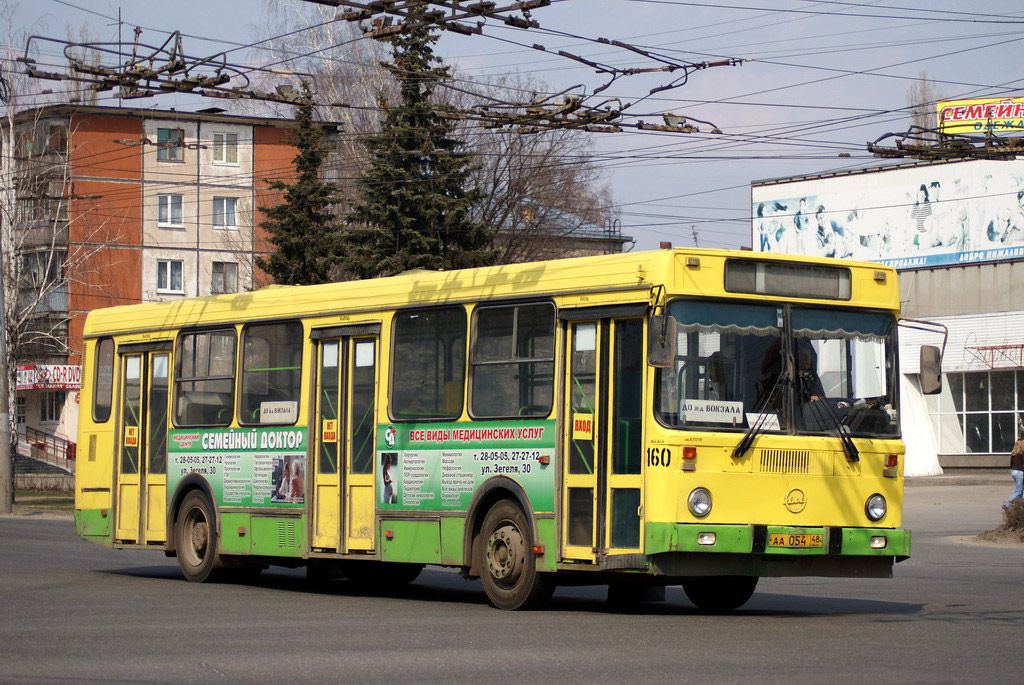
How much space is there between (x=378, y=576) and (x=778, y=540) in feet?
19.7

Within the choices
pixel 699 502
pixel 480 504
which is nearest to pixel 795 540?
pixel 699 502

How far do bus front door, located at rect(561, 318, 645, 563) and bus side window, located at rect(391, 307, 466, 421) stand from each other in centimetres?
152

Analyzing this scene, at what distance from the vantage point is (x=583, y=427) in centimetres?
1290

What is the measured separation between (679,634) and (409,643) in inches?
76.7

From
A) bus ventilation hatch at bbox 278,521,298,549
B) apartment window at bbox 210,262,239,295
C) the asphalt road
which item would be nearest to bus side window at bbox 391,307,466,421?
the asphalt road

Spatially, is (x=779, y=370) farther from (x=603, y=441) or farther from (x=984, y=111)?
(x=984, y=111)

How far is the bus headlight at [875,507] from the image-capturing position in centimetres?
1293

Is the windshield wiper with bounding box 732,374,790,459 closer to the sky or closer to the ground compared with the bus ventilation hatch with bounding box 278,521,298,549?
closer to the sky

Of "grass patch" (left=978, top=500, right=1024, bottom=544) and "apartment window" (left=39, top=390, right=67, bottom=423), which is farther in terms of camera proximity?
"apartment window" (left=39, top=390, right=67, bottom=423)

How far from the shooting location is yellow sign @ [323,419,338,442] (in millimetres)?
15688

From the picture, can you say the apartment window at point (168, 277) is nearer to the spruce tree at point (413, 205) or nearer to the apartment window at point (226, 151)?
the apartment window at point (226, 151)

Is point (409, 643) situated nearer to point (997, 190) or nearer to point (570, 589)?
point (570, 589)

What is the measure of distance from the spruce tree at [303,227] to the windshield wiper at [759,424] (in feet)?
117

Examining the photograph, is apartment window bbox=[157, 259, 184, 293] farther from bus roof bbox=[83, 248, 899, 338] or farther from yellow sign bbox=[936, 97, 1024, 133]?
bus roof bbox=[83, 248, 899, 338]
